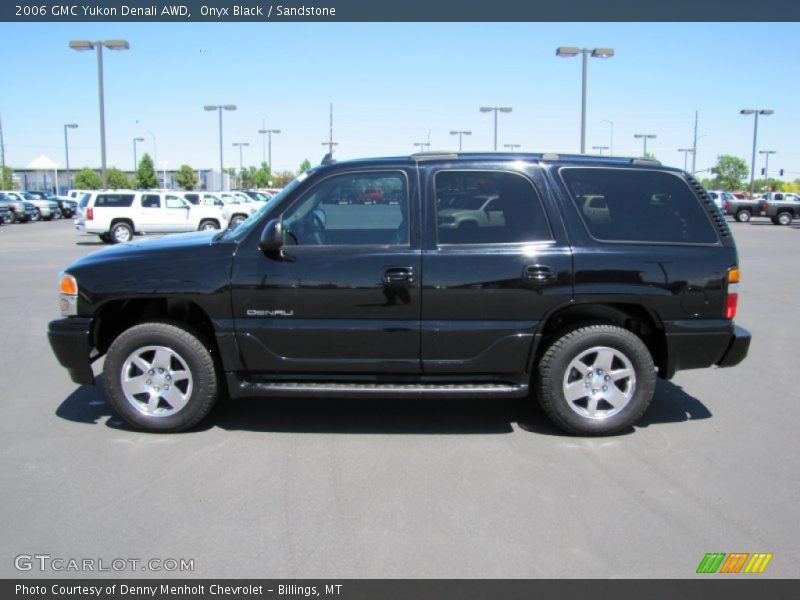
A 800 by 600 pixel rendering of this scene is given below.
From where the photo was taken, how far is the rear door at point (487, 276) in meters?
4.68

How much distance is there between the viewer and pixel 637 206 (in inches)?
195

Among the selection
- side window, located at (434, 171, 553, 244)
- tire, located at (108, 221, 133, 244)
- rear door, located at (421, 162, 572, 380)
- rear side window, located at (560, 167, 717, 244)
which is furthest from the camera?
tire, located at (108, 221, 133, 244)

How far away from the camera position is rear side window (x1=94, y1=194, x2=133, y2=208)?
23564mm

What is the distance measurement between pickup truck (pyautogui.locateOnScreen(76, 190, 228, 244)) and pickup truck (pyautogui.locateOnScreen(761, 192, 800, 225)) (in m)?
31.1

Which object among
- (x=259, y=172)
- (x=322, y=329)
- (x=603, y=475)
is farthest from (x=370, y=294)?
(x=259, y=172)

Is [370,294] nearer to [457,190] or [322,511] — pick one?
[457,190]

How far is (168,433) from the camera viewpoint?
195 inches

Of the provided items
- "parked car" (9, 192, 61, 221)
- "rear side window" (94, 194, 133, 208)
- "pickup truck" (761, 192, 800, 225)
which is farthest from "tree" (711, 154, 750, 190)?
"rear side window" (94, 194, 133, 208)

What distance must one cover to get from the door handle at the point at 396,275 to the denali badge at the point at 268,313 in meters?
0.68

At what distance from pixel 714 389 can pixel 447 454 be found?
9.50 feet

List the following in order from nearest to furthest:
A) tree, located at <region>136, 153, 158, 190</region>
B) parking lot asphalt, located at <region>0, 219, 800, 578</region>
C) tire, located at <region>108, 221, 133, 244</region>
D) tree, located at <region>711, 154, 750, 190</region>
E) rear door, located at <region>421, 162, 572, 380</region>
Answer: parking lot asphalt, located at <region>0, 219, 800, 578</region> < rear door, located at <region>421, 162, 572, 380</region> < tire, located at <region>108, 221, 133, 244</region> < tree, located at <region>136, 153, 158, 190</region> < tree, located at <region>711, 154, 750, 190</region>

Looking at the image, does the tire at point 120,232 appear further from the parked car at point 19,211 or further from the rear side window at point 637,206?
the rear side window at point 637,206

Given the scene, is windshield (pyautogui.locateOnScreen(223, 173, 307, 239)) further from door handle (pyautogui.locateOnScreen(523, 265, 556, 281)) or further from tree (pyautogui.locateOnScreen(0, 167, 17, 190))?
tree (pyautogui.locateOnScreen(0, 167, 17, 190))
